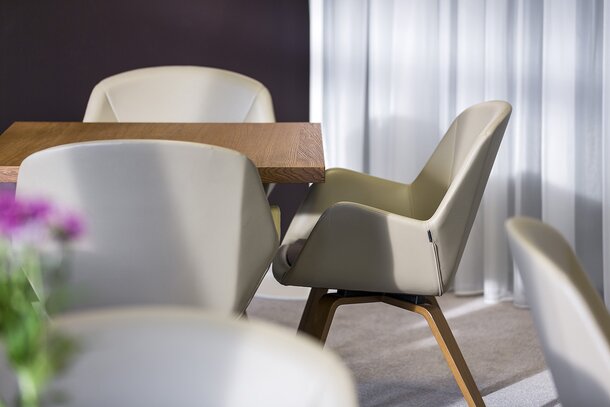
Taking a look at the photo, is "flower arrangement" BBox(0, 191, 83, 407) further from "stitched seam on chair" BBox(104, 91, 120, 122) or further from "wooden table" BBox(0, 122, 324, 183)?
"stitched seam on chair" BBox(104, 91, 120, 122)

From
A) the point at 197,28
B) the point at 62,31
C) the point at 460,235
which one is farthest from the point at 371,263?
the point at 62,31

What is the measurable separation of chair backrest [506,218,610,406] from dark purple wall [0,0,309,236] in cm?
279

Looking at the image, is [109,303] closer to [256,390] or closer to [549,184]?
[256,390]

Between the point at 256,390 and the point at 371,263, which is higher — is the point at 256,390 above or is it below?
above

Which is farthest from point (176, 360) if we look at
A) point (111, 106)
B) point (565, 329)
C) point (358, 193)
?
point (111, 106)

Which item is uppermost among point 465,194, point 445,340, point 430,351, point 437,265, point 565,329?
point 565,329

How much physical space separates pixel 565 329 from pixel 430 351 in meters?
2.03

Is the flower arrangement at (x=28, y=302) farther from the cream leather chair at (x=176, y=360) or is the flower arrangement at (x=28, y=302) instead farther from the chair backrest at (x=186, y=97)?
the chair backrest at (x=186, y=97)

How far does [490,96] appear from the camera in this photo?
3.38m

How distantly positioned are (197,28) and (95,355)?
3.01 meters

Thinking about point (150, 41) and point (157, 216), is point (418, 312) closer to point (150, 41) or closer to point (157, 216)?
point (157, 216)

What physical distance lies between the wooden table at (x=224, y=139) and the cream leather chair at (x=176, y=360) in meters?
1.22

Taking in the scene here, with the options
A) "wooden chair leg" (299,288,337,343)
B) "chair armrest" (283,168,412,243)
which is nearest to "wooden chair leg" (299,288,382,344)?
"wooden chair leg" (299,288,337,343)

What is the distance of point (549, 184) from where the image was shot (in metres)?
3.35
